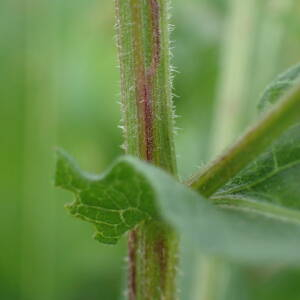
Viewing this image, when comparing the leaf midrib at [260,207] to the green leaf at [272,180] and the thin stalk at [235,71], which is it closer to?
the green leaf at [272,180]

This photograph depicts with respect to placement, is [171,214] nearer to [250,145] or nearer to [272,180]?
[250,145]

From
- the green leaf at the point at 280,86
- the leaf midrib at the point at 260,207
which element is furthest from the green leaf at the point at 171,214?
the green leaf at the point at 280,86

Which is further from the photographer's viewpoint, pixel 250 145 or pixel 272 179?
pixel 272 179

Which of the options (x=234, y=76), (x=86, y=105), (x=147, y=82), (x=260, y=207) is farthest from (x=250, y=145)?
(x=86, y=105)

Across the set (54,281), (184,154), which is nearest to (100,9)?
(184,154)

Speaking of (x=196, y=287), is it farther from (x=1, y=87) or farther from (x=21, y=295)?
(x=1, y=87)
